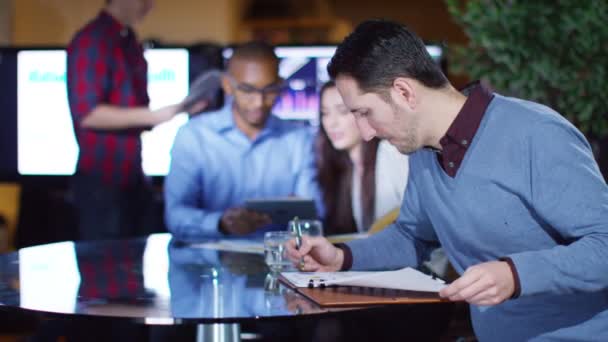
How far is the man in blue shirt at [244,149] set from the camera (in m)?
3.38

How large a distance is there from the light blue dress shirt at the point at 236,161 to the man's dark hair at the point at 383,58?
185 centimetres

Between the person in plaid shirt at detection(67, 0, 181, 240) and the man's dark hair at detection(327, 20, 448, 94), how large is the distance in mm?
2147

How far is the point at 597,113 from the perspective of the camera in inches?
110

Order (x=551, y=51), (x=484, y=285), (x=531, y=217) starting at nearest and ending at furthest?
(x=484, y=285), (x=531, y=217), (x=551, y=51)

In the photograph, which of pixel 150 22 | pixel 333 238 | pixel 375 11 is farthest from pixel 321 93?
pixel 375 11

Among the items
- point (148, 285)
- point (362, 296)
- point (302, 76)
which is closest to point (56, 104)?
point (302, 76)

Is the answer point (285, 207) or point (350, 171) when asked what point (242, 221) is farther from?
point (350, 171)

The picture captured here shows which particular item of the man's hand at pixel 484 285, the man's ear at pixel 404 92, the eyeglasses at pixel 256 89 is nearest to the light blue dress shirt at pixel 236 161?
the eyeglasses at pixel 256 89

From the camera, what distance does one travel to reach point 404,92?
1.51 metres

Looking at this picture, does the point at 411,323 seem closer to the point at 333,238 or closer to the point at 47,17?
the point at 333,238

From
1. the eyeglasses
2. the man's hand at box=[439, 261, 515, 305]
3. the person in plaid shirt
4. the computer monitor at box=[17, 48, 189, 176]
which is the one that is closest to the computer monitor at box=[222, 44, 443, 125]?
the eyeglasses

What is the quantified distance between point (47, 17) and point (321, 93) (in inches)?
114

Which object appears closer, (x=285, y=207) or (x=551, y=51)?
(x=285, y=207)

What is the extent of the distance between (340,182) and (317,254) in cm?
156
